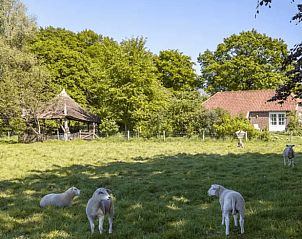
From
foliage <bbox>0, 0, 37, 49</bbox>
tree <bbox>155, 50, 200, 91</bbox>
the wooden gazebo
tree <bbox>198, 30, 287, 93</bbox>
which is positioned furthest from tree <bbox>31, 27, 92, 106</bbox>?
tree <bbox>198, 30, 287, 93</bbox>

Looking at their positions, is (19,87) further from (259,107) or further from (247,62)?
(247,62)

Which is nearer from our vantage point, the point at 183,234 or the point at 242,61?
the point at 183,234

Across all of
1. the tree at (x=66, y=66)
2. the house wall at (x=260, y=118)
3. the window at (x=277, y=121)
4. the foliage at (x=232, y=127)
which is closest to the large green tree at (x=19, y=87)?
the tree at (x=66, y=66)

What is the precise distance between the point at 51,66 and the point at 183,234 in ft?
150

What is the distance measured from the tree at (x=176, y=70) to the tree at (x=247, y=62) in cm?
306

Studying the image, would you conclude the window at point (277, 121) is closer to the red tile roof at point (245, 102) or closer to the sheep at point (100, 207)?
the red tile roof at point (245, 102)

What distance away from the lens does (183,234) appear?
6.55 m

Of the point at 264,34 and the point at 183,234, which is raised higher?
the point at 264,34

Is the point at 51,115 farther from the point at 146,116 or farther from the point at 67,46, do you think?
the point at 67,46

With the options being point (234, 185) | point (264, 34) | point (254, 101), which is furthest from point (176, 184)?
point (264, 34)

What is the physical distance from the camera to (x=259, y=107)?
4656 centimetres

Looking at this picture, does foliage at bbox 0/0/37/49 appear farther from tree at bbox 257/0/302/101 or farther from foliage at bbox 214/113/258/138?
tree at bbox 257/0/302/101

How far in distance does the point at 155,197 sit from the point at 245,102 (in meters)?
40.2

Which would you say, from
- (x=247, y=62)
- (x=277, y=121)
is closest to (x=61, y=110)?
(x=277, y=121)
